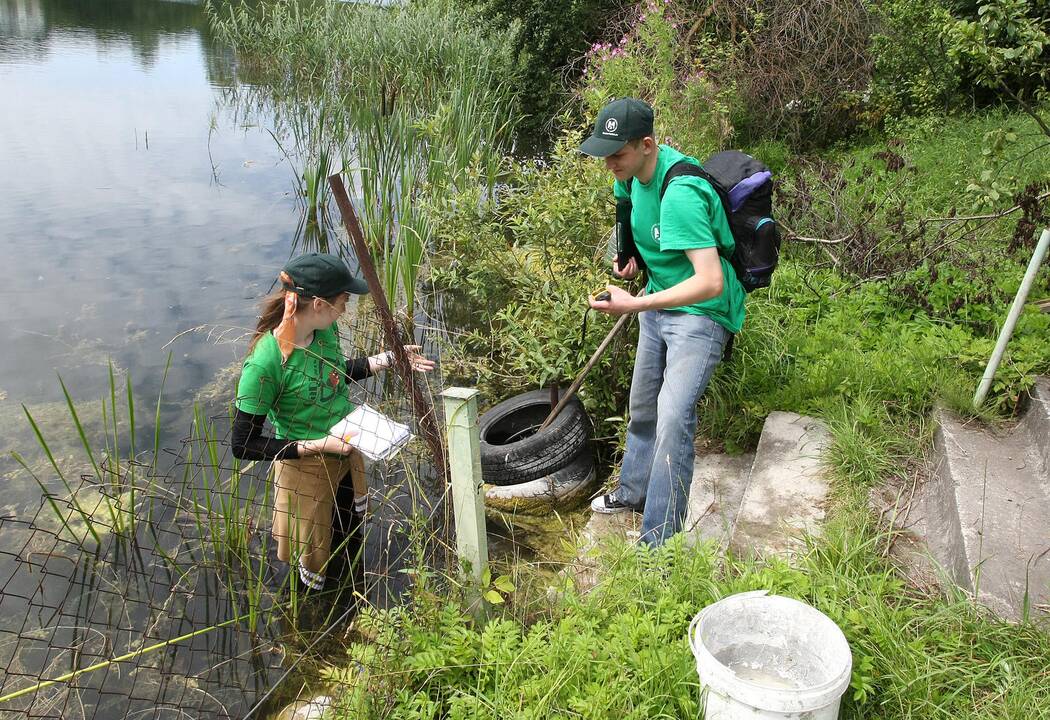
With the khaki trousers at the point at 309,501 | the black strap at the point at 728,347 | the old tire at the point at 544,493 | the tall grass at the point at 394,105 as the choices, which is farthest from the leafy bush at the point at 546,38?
the khaki trousers at the point at 309,501

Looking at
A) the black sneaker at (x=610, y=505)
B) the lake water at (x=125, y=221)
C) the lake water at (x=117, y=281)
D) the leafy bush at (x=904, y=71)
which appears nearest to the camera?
the lake water at (x=117, y=281)

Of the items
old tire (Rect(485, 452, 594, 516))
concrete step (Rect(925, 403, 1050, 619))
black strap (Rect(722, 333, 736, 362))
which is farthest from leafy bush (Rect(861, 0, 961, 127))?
old tire (Rect(485, 452, 594, 516))

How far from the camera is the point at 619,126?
2.69m

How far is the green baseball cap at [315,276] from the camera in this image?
2.89 metres

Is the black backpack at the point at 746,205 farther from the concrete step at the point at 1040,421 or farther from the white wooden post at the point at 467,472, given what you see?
the concrete step at the point at 1040,421

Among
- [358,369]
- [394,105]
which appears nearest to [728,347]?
[358,369]

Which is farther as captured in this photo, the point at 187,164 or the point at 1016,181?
the point at 187,164

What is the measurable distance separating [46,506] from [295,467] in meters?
1.98

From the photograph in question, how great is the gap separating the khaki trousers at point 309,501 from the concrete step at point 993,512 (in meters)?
2.27

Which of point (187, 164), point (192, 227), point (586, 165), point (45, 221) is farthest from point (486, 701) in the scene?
point (187, 164)

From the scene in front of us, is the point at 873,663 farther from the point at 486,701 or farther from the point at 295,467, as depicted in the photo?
the point at 295,467

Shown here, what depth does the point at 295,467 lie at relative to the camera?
10.3 ft

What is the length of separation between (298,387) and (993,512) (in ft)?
8.46

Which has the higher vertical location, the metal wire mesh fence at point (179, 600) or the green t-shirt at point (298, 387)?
the green t-shirt at point (298, 387)
